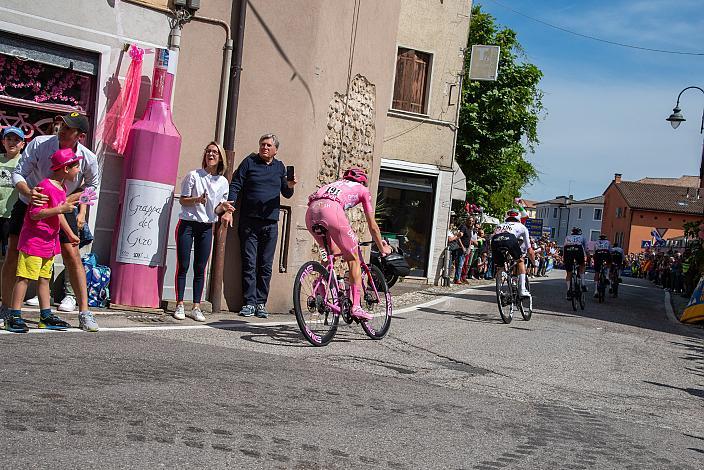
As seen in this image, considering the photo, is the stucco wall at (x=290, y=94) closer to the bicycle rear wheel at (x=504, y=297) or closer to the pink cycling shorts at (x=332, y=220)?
the pink cycling shorts at (x=332, y=220)

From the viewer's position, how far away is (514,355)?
10.2m

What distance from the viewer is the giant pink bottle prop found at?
1045 centimetres

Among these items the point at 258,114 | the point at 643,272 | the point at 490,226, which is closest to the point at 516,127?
the point at 490,226

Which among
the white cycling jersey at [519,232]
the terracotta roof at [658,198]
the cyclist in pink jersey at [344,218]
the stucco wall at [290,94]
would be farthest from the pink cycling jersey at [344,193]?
the terracotta roof at [658,198]

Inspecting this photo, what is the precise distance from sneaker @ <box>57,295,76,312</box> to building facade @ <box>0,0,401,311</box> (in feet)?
4.07

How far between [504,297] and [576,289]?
236 inches

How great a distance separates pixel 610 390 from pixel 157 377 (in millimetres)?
4284

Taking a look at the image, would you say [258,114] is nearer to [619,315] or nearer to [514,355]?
[514,355]

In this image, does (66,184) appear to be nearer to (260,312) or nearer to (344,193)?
(344,193)

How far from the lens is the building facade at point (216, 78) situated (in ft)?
33.9

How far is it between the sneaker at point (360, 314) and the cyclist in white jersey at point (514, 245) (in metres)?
5.47

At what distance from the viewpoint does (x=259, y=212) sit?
35.9 feet

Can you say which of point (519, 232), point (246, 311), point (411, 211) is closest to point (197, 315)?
point (246, 311)

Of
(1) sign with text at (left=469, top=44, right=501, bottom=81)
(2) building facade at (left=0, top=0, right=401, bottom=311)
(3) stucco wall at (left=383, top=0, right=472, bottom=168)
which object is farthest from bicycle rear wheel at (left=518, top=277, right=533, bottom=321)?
(1) sign with text at (left=469, top=44, right=501, bottom=81)
